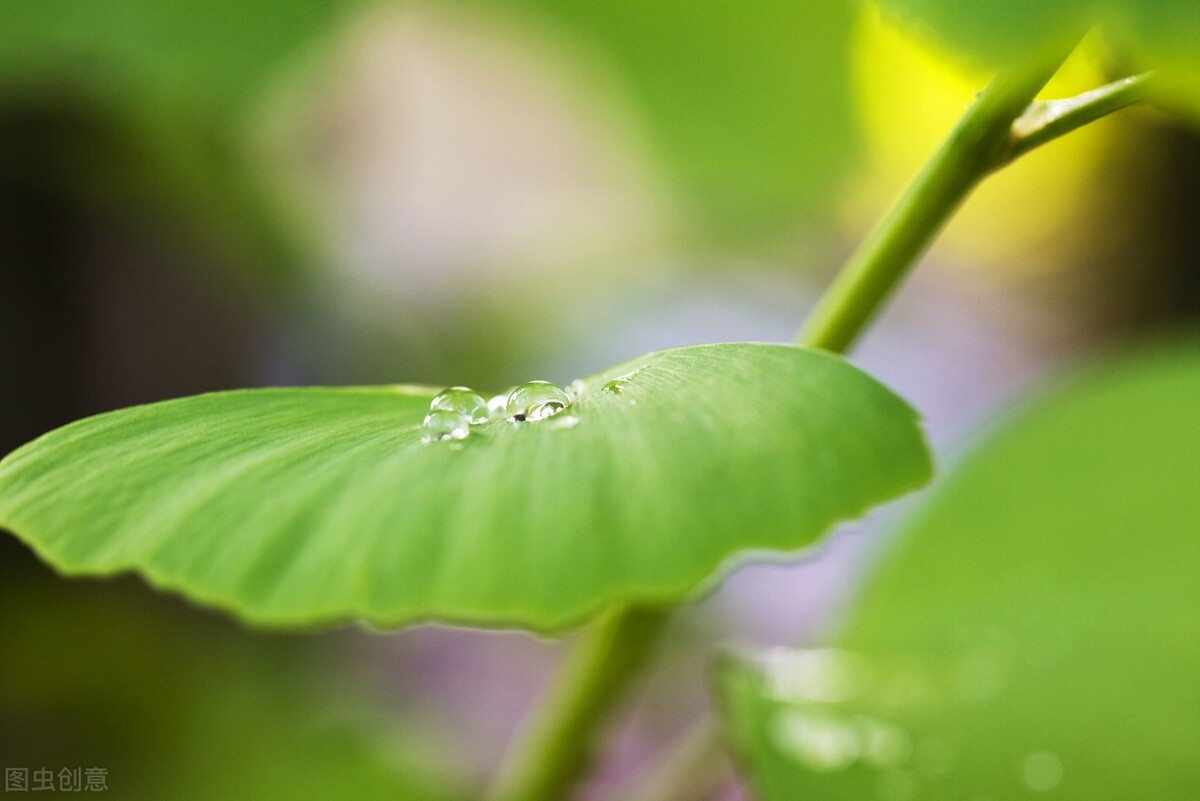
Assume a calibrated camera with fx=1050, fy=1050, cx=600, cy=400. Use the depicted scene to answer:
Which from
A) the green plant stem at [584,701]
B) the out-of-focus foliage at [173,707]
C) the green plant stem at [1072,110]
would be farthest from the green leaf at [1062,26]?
the out-of-focus foliage at [173,707]

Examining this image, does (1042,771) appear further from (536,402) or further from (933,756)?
(536,402)

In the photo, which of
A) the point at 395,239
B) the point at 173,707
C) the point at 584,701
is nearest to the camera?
the point at 584,701

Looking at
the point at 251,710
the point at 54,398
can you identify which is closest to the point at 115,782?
the point at 251,710

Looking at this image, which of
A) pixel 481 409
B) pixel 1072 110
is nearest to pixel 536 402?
pixel 481 409

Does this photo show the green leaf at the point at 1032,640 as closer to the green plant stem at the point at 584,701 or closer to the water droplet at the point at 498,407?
the green plant stem at the point at 584,701

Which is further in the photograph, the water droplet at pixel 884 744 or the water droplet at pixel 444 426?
the water droplet at pixel 884 744

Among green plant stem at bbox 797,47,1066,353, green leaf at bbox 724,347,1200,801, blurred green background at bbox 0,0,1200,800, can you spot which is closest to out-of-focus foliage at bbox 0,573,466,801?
blurred green background at bbox 0,0,1200,800

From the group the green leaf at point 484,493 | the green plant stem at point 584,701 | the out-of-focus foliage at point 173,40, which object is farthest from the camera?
the out-of-focus foliage at point 173,40

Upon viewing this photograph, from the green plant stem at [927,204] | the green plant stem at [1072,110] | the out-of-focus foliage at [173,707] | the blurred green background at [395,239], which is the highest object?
the green plant stem at [1072,110]
